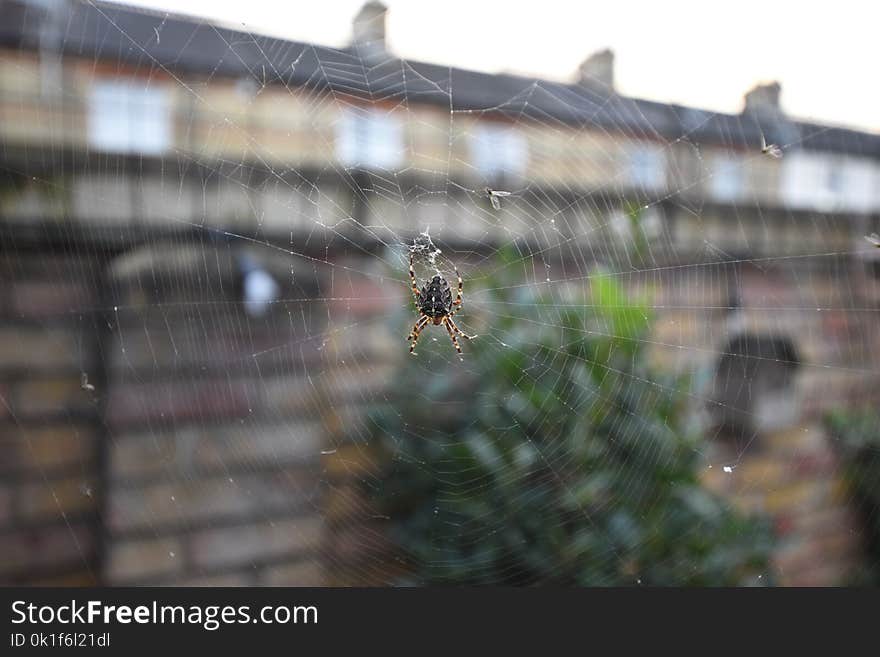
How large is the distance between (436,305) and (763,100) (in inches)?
71.3

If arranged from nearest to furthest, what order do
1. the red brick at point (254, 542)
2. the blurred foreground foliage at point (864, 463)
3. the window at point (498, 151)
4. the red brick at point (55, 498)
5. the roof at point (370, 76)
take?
the roof at point (370, 76) → the red brick at point (55, 498) → the window at point (498, 151) → the red brick at point (254, 542) → the blurred foreground foliage at point (864, 463)

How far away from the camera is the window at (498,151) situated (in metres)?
3.20

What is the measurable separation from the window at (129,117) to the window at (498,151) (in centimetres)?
145

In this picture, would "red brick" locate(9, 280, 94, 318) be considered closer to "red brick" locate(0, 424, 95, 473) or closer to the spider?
"red brick" locate(0, 424, 95, 473)

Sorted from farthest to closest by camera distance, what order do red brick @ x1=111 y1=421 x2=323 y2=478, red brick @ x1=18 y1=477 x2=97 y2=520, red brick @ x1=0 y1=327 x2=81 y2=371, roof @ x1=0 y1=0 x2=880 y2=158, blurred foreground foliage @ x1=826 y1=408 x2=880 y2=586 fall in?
blurred foreground foliage @ x1=826 y1=408 x2=880 y2=586 < red brick @ x1=111 y1=421 x2=323 y2=478 < red brick @ x1=18 y1=477 x2=97 y2=520 < red brick @ x1=0 y1=327 x2=81 y2=371 < roof @ x1=0 y1=0 x2=880 y2=158

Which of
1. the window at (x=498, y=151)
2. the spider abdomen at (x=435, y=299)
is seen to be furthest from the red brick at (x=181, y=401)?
the window at (x=498, y=151)

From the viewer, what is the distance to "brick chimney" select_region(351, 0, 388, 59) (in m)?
2.55

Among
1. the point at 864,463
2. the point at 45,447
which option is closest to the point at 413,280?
the point at 45,447

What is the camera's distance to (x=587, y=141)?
3.31m

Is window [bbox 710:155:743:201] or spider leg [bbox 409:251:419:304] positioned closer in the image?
spider leg [bbox 409:251:419:304]

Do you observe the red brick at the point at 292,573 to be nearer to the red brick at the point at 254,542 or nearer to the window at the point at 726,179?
the red brick at the point at 254,542

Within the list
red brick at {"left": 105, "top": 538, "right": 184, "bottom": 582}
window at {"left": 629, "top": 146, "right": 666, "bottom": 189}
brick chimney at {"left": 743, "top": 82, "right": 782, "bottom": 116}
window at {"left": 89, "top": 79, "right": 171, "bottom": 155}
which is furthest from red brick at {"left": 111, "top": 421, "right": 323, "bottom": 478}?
brick chimney at {"left": 743, "top": 82, "right": 782, "bottom": 116}

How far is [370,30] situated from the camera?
2588 mm

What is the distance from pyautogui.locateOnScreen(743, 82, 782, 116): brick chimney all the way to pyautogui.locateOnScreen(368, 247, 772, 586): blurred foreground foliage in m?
1.13
